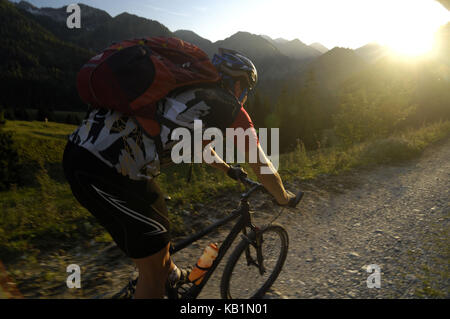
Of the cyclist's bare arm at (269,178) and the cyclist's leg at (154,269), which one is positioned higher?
the cyclist's bare arm at (269,178)

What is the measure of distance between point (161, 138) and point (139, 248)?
824mm

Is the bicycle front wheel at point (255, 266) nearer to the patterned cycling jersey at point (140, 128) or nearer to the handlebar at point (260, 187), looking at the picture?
the handlebar at point (260, 187)

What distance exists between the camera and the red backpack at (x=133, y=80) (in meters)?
1.88

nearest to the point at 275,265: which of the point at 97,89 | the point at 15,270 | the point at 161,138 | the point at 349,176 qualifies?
the point at 161,138

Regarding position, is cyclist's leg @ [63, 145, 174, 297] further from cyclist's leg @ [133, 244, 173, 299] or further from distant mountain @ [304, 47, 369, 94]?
distant mountain @ [304, 47, 369, 94]

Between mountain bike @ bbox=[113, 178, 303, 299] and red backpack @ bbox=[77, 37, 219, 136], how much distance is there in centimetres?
129

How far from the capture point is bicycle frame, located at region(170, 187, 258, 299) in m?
2.67

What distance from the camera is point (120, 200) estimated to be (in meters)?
1.95

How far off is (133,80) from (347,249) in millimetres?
4007

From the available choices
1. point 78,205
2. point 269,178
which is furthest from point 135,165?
point 78,205

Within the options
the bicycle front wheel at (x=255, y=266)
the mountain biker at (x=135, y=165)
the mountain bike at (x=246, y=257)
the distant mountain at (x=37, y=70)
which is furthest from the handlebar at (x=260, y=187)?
the distant mountain at (x=37, y=70)

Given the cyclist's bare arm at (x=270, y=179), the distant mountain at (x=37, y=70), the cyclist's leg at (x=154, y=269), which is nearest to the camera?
the cyclist's leg at (x=154, y=269)

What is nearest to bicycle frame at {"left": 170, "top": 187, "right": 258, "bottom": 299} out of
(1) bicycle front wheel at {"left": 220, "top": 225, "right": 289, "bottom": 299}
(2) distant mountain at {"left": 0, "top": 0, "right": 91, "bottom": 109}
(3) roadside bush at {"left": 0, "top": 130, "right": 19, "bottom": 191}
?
(1) bicycle front wheel at {"left": 220, "top": 225, "right": 289, "bottom": 299}
